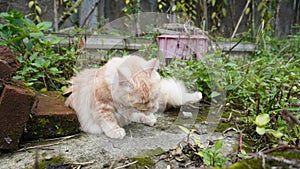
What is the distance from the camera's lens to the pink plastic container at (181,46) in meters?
2.18

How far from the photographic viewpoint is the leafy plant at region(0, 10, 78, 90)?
1.68 meters

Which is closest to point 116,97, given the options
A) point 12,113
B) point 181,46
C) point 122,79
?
point 122,79

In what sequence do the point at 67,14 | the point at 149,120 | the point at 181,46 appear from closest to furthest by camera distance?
the point at 149,120
the point at 181,46
the point at 67,14

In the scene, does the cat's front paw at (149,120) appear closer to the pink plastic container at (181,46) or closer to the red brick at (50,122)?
the red brick at (50,122)

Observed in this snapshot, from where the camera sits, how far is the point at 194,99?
6.06 feet

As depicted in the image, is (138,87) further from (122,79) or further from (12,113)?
(12,113)

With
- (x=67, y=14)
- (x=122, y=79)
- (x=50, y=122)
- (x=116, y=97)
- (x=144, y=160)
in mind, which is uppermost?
(x=67, y=14)

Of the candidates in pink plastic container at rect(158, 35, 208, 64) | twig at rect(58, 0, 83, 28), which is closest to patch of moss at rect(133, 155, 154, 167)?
pink plastic container at rect(158, 35, 208, 64)

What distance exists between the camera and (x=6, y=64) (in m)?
1.12

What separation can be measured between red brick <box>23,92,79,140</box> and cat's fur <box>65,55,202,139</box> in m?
0.10

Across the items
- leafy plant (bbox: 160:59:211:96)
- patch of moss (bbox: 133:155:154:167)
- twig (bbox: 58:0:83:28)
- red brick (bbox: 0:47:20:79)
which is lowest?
patch of moss (bbox: 133:155:154:167)

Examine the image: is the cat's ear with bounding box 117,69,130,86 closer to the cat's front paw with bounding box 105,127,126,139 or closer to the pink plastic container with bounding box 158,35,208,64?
the cat's front paw with bounding box 105,127,126,139

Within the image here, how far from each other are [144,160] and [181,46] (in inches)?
55.9

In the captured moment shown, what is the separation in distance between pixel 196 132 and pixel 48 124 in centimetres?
79
